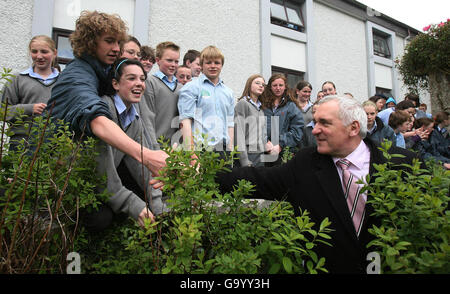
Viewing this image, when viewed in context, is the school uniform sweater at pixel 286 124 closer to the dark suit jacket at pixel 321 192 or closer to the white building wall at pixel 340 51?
the dark suit jacket at pixel 321 192

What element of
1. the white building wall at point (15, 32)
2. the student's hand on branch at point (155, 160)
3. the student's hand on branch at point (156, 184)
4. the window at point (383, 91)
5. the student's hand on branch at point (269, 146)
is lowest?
the student's hand on branch at point (156, 184)

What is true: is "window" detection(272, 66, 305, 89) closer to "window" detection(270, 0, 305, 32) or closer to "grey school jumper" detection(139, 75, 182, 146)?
"window" detection(270, 0, 305, 32)

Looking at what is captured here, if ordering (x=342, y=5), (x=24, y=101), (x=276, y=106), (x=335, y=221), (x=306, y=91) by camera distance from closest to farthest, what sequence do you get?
(x=335, y=221) → (x=24, y=101) → (x=276, y=106) → (x=306, y=91) → (x=342, y=5)

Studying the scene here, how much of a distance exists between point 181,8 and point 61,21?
9.55 feet

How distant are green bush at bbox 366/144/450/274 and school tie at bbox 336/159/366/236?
450 millimetres

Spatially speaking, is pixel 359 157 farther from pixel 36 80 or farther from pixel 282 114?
pixel 36 80

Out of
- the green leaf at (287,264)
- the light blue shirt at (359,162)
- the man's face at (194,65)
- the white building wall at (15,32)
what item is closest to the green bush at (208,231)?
the green leaf at (287,264)

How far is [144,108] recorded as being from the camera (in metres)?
3.25

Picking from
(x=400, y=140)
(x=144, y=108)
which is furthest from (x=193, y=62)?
(x=400, y=140)

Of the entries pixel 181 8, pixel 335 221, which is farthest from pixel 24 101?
pixel 181 8

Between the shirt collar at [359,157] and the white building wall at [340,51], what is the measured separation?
10.1 meters

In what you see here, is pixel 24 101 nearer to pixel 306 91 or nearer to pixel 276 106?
pixel 276 106

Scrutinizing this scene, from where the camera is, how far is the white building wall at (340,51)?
12.5m

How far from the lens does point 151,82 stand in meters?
→ 3.72
